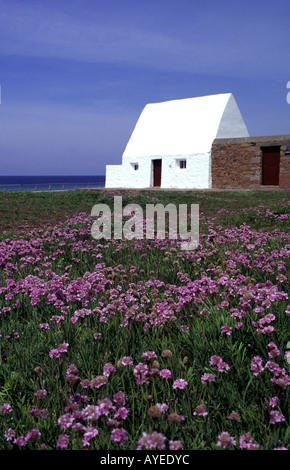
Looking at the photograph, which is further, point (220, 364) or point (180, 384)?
point (220, 364)

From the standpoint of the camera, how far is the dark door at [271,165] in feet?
86.5

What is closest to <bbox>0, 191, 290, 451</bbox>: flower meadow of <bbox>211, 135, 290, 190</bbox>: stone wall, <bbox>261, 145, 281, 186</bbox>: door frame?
<bbox>211, 135, 290, 190</bbox>: stone wall

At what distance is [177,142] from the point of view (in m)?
31.8

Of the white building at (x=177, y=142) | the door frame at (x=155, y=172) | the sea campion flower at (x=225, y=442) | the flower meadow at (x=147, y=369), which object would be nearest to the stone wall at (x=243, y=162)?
the white building at (x=177, y=142)

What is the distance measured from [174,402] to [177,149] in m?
30.3

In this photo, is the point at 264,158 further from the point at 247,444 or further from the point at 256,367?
the point at 247,444

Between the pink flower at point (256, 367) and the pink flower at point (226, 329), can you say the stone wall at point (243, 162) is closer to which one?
the pink flower at point (226, 329)

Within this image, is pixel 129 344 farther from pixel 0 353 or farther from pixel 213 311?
pixel 0 353

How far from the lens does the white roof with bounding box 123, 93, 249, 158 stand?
3047 centimetres

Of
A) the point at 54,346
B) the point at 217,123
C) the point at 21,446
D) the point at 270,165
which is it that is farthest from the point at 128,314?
the point at 217,123

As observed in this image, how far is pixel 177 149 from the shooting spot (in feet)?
103

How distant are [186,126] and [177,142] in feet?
5.40

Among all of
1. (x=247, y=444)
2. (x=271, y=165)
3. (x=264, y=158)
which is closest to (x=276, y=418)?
(x=247, y=444)

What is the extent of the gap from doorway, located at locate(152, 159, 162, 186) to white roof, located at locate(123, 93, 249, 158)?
2.62 feet
